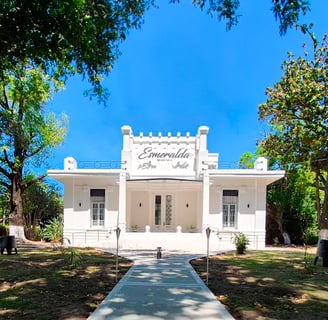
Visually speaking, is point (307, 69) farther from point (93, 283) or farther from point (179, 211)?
point (93, 283)

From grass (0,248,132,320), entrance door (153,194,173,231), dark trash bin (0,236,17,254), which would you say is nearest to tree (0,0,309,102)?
grass (0,248,132,320)

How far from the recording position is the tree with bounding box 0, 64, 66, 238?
2148 centimetres

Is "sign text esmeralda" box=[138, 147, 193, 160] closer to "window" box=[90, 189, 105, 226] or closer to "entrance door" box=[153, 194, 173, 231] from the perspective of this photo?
"entrance door" box=[153, 194, 173, 231]

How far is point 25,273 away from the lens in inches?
380

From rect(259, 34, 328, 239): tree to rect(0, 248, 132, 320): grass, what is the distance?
10.4 meters

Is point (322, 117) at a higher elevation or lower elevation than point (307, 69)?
lower

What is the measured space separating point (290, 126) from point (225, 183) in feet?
15.7

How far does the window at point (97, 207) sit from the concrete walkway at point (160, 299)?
12.2 metres

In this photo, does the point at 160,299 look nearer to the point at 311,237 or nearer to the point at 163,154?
the point at 163,154

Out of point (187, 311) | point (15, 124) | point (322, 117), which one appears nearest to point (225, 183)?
point (322, 117)

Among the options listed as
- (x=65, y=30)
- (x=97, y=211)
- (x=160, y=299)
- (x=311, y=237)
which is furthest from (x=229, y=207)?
(x=65, y=30)

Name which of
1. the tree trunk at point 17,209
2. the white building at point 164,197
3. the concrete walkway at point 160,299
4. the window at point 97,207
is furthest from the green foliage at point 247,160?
the concrete walkway at point 160,299

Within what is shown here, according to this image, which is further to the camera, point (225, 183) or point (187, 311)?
point (225, 183)

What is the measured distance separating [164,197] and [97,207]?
4100mm
